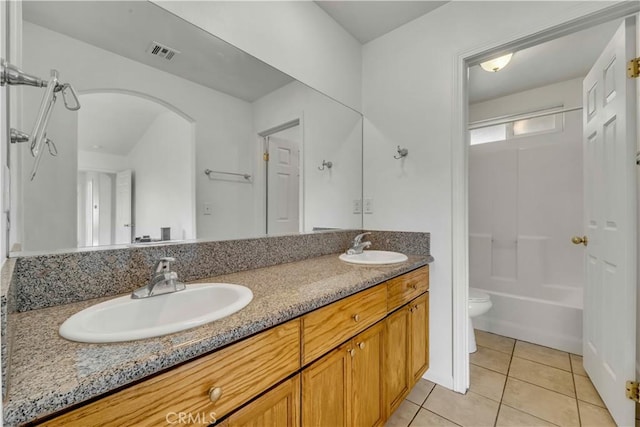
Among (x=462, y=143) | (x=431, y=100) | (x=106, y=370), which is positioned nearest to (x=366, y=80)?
(x=431, y=100)

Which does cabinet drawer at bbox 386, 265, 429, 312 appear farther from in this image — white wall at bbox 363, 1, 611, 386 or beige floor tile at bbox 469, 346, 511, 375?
beige floor tile at bbox 469, 346, 511, 375

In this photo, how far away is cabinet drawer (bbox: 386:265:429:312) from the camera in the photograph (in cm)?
129

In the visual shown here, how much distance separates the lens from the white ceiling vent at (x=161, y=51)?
3.57ft

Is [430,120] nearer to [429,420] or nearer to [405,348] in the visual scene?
[405,348]

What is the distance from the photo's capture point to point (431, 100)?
5.74 feet

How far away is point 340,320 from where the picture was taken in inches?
39.0

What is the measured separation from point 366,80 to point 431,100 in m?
0.60

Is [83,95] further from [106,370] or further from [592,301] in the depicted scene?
[592,301]

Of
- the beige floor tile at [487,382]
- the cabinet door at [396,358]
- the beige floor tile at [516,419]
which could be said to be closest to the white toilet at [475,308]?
the beige floor tile at [487,382]

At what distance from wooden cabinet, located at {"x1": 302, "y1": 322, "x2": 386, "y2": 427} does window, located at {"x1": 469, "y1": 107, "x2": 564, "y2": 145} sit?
2.74 metres

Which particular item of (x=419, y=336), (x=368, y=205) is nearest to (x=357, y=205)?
(x=368, y=205)

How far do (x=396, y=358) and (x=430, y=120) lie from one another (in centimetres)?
142

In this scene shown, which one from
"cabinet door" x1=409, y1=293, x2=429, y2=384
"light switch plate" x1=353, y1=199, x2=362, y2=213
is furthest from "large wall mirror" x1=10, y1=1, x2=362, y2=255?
"cabinet door" x1=409, y1=293, x2=429, y2=384

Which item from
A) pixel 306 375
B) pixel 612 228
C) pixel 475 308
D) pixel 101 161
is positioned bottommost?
pixel 475 308
